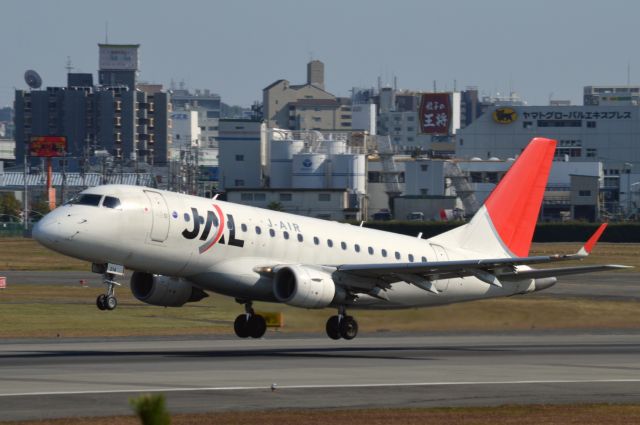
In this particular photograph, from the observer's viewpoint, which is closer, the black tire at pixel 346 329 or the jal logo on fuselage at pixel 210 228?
the jal logo on fuselage at pixel 210 228

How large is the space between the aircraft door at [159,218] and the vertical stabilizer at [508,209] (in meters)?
14.1

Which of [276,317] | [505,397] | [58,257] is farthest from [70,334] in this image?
[58,257]

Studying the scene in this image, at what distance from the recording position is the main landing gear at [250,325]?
46.4 metres

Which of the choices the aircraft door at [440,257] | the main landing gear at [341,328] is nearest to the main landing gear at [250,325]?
the main landing gear at [341,328]

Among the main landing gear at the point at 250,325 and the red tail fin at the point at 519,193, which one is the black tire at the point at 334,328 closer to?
the main landing gear at the point at 250,325

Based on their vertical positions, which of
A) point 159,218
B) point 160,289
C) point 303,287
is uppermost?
point 159,218

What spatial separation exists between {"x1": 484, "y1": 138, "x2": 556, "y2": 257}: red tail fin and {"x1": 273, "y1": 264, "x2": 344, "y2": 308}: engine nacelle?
11.3 metres

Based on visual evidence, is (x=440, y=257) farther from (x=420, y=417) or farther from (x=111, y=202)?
(x=420, y=417)

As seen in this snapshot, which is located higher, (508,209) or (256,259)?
(508,209)

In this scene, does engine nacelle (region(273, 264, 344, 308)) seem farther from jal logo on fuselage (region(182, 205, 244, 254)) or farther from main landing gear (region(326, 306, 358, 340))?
jal logo on fuselage (region(182, 205, 244, 254))

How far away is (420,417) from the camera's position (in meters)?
28.7

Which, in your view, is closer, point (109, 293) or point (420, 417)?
point (420, 417)

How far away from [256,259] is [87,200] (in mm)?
6229

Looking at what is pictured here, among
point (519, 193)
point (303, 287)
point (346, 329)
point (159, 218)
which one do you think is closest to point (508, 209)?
point (519, 193)
